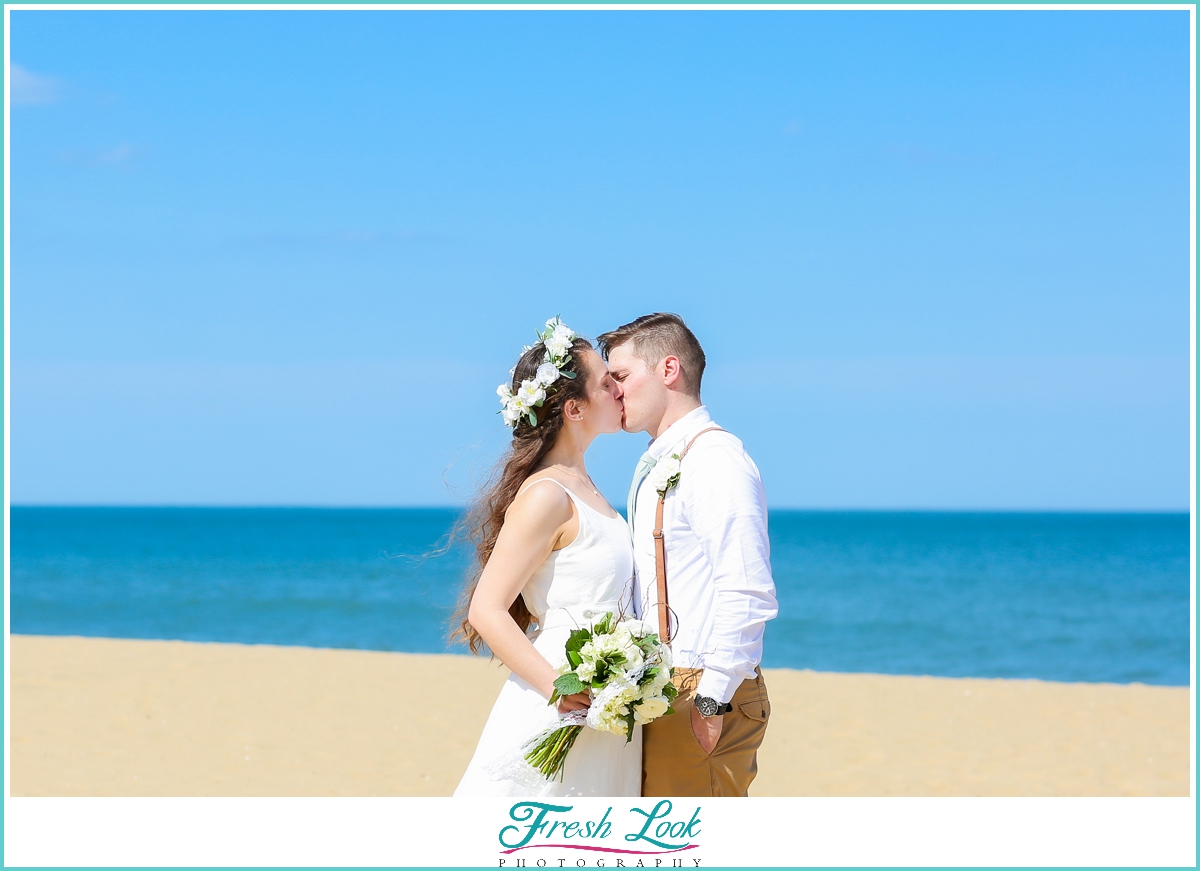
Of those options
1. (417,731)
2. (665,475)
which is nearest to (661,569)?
(665,475)

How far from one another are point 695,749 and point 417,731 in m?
7.51

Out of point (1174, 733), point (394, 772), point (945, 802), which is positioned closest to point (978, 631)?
point (1174, 733)

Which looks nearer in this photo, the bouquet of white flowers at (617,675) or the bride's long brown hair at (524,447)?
the bouquet of white flowers at (617,675)

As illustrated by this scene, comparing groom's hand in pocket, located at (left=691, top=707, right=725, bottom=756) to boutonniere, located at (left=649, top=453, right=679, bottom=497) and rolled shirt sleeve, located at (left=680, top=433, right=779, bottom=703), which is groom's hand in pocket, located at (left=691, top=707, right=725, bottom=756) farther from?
boutonniere, located at (left=649, top=453, right=679, bottom=497)

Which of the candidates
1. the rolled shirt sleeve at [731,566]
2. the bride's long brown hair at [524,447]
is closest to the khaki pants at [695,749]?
the rolled shirt sleeve at [731,566]

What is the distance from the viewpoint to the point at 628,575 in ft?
13.5

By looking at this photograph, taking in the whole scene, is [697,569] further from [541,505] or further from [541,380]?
[541,380]

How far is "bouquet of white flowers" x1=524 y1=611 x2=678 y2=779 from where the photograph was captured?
146 inches

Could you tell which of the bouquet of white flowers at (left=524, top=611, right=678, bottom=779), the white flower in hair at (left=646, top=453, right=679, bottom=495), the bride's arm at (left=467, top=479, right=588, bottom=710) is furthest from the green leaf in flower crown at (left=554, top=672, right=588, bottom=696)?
the white flower in hair at (left=646, top=453, right=679, bottom=495)

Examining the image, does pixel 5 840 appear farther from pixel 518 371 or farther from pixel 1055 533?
pixel 1055 533

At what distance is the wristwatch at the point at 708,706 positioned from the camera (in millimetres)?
3928

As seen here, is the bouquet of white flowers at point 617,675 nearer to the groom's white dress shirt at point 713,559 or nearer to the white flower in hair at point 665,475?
the groom's white dress shirt at point 713,559

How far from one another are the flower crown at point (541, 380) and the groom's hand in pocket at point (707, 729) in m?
1.23

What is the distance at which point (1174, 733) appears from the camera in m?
11.0
